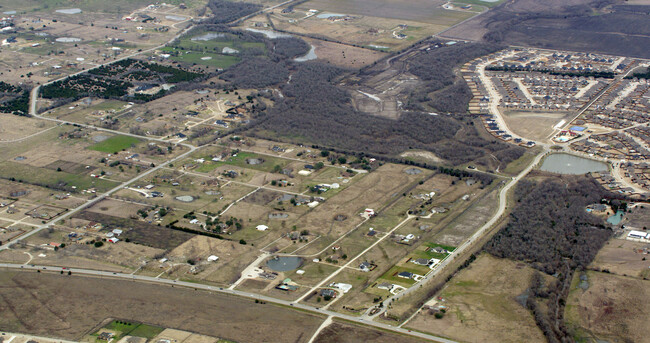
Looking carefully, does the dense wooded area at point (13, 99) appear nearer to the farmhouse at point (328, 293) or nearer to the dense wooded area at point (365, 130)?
the dense wooded area at point (365, 130)

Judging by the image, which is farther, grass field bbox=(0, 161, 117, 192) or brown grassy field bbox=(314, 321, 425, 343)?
grass field bbox=(0, 161, 117, 192)

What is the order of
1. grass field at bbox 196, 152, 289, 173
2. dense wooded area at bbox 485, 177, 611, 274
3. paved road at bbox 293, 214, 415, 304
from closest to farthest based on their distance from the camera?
paved road at bbox 293, 214, 415, 304, dense wooded area at bbox 485, 177, 611, 274, grass field at bbox 196, 152, 289, 173

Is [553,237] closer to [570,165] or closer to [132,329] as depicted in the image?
[570,165]

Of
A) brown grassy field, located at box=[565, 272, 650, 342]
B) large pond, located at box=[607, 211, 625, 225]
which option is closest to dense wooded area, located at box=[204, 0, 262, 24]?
large pond, located at box=[607, 211, 625, 225]

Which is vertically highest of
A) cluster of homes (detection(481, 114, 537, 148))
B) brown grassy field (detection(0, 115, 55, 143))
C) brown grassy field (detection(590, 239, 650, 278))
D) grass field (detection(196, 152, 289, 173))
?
brown grassy field (detection(0, 115, 55, 143))

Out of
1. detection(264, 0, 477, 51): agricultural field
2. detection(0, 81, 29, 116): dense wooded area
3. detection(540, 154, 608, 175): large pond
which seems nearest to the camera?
detection(540, 154, 608, 175): large pond

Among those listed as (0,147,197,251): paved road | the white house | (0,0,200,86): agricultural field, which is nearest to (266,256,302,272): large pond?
the white house

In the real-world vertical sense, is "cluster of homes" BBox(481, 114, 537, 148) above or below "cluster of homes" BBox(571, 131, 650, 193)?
above

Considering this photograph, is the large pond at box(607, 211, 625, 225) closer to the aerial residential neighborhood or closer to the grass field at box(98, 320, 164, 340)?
the aerial residential neighborhood

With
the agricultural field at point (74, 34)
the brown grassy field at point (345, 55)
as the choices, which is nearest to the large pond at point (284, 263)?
the brown grassy field at point (345, 55)
